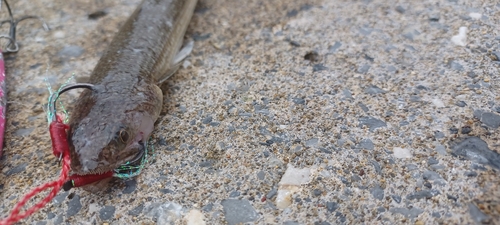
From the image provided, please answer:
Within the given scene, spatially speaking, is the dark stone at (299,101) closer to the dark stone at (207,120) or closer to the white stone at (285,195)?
the dark stone at (207,120)

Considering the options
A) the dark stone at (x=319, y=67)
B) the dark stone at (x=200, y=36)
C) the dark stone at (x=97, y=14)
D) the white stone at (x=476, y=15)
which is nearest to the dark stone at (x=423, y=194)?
the dark stone at (x=319, y=67)

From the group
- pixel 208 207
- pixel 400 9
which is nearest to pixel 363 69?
pixel 400 9

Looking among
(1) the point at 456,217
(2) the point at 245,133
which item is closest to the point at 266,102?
(2) the point at 245,133

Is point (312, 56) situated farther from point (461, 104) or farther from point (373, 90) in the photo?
point (461, 104)

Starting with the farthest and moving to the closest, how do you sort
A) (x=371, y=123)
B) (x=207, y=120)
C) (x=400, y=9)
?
(x=400, y=9), (x=207, y=120), (x=371, y=123)

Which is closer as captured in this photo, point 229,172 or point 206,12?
point 229,172

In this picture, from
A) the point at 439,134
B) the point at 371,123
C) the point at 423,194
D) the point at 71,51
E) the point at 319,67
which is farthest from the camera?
the point at 71,51

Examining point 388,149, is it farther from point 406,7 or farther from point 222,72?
point 406,7
